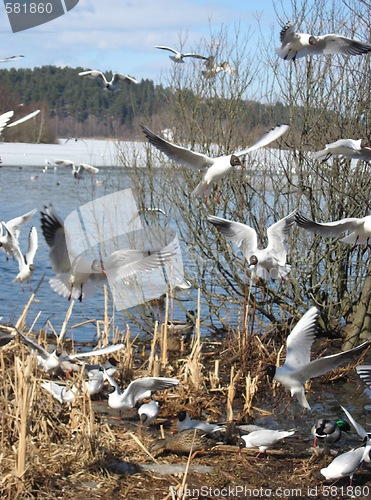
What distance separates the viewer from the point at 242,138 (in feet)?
31.6

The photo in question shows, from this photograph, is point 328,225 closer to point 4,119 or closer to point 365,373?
point 365,373

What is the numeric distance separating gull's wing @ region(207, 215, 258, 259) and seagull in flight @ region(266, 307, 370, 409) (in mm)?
1070

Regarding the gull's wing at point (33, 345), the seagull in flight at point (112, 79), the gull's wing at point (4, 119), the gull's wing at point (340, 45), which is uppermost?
the gull's wing at point (340, 45)

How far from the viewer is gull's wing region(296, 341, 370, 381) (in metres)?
6.36

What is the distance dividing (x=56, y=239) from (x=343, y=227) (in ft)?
7.76

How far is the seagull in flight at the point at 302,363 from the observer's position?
21.2 feet

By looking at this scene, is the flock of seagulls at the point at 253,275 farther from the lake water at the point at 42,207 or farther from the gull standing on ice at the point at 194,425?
the lake water at the point at 42,207

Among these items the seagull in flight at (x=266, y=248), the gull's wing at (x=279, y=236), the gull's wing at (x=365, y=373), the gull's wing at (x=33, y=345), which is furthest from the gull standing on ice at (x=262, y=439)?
the gull's wing at (x=279, y=236)

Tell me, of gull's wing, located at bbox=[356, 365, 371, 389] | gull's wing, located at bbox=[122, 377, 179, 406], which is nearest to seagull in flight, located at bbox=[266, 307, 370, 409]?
gull's wing, located at bbox=[356, 365, 371, 389]

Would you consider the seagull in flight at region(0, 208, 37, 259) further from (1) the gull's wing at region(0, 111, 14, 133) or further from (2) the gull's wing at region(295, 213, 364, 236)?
(2) the gull's wing at region(295, 213, 364, 236)

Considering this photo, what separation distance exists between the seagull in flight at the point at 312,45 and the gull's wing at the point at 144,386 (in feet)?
11.9

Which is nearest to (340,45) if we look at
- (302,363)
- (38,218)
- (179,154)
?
(179,154)

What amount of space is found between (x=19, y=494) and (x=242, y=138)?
5.84 m

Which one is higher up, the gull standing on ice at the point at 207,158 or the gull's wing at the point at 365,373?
the gull standing on ice at the point at 207,158
